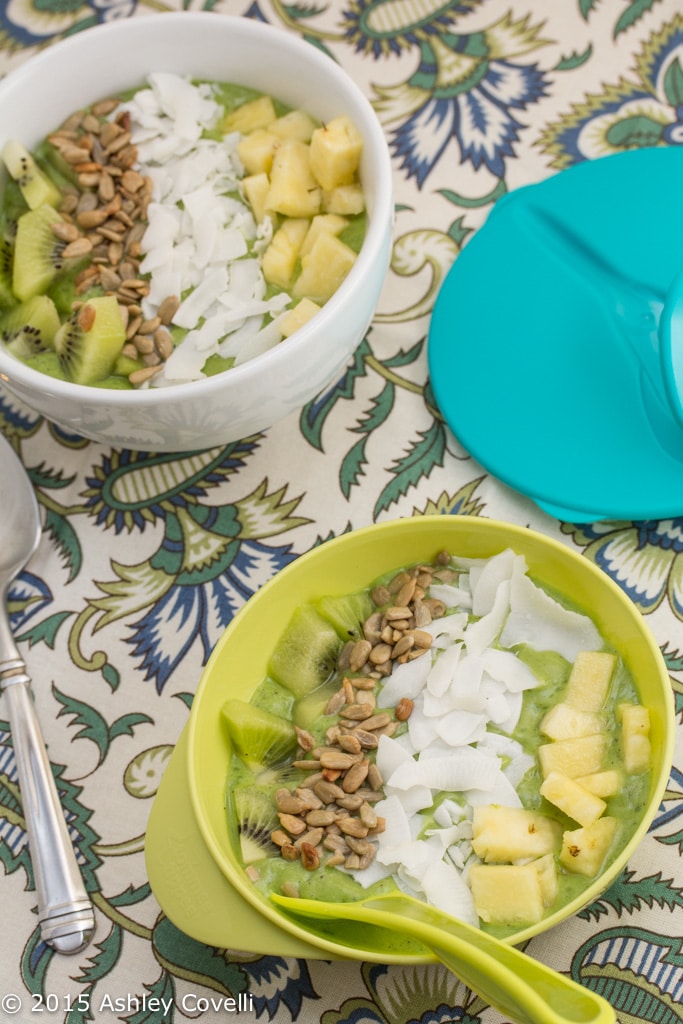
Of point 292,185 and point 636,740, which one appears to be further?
point 292,185

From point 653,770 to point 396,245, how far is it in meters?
0.70

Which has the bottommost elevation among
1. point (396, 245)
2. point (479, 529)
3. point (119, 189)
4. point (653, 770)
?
point (653, 770)

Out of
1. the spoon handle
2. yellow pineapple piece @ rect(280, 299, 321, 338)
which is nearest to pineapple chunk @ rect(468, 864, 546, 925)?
the spoon handle

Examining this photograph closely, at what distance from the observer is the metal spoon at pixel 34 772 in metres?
1.00

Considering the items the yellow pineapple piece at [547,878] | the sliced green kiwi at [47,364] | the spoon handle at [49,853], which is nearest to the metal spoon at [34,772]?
the spoon handle at [49,853]

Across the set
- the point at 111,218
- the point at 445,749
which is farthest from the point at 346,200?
the point at 445,749

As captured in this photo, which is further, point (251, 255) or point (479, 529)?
point (251, 255)

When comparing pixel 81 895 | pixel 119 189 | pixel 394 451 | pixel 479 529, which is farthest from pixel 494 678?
pixel 119 189

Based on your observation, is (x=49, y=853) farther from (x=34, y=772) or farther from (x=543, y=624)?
(x=543, y=624)

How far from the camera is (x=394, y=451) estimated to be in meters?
1.17

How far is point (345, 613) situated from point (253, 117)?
595 millimetres

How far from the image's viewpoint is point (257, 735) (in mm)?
969

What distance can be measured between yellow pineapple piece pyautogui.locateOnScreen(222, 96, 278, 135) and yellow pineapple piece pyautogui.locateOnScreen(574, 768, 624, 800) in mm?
805

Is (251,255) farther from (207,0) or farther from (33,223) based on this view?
(207,0)
